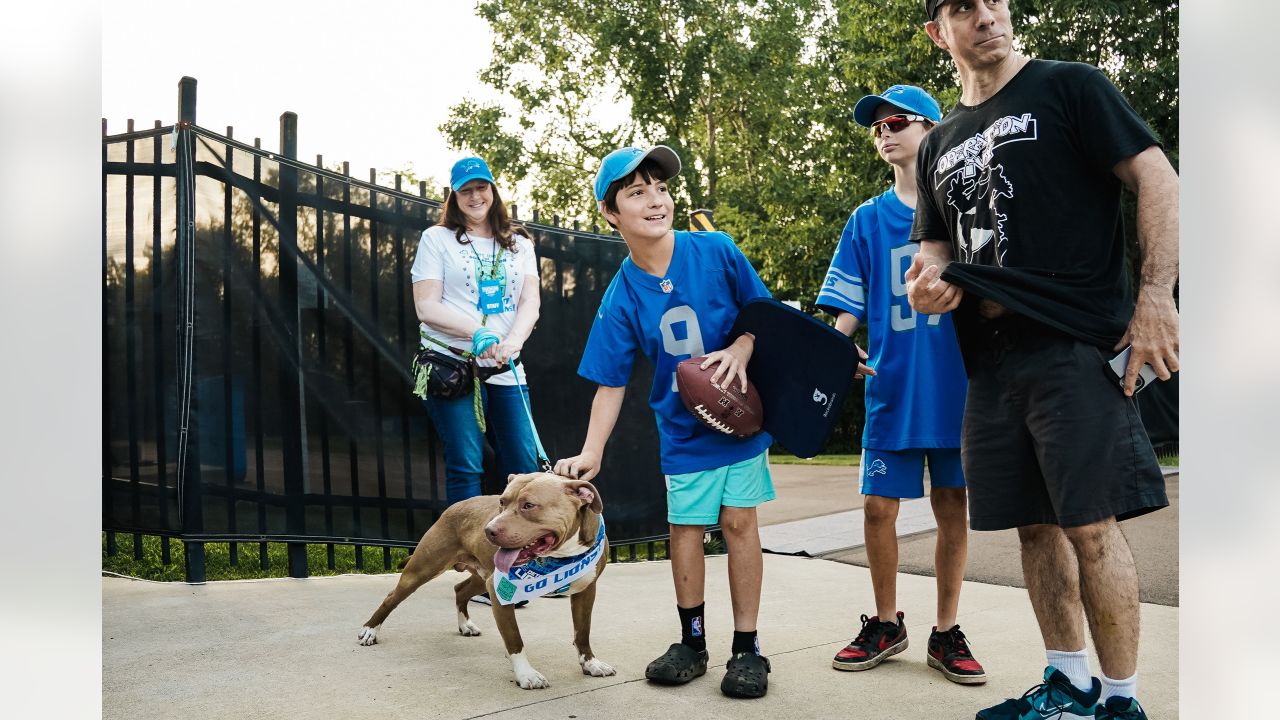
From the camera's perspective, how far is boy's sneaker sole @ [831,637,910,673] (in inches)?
129

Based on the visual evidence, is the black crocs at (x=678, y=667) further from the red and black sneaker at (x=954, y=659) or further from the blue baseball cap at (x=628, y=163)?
the blue baseball cap at (x=628, y=163)

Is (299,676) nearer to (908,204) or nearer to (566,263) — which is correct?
(908,204)

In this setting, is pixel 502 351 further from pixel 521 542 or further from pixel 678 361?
pixel 521 542

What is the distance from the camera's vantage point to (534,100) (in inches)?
826

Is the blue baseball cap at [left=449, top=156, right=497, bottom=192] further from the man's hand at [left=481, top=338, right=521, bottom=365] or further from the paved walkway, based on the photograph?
the paved walkway

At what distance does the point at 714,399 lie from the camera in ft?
9.84

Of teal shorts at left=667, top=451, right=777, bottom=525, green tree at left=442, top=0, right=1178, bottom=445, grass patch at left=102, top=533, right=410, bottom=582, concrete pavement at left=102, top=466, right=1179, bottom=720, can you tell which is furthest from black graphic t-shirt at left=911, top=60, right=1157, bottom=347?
green tree at left=442, top=0, right=1178, bottom=445

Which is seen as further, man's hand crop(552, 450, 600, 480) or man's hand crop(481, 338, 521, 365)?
man's hand crop(481, 338, 521, 365)

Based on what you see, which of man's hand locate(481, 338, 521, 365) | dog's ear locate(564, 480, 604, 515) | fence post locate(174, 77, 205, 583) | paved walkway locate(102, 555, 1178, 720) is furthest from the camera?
fence post locate(174, 77, 205, 583)

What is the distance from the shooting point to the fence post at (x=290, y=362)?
4.85 m

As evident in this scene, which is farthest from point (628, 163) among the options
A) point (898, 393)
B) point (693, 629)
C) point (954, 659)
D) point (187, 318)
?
point (187, 318)
